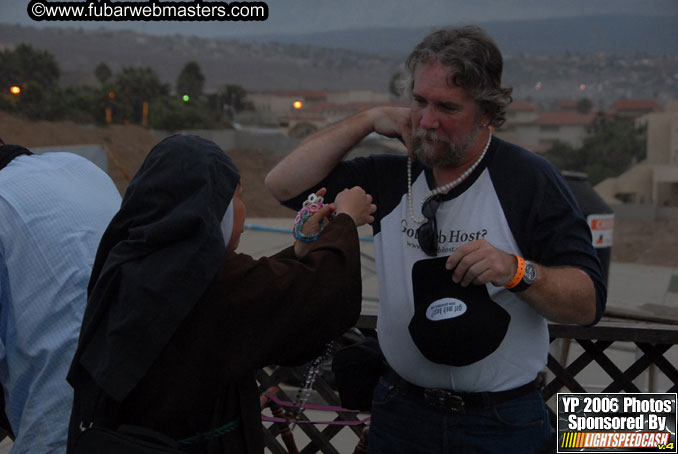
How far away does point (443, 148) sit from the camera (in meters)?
1.88

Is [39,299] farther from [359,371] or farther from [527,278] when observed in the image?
[527,278]

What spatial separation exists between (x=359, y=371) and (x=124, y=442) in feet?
2.67

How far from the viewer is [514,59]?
9212 cm

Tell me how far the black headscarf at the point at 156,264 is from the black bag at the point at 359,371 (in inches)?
28.9

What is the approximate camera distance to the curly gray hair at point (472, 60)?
1825 mm

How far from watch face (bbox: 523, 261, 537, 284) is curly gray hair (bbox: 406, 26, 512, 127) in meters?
0.44

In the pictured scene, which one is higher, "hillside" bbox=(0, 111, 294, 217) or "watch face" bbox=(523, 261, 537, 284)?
"watch face" bbox=(523, 261, 537, 284)

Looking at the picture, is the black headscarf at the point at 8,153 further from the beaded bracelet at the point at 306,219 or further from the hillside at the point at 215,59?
the hillside at the point at 215,59

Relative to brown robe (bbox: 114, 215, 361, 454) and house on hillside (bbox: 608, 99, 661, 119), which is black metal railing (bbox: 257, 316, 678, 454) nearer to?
brown robe (bbox: 114, 215, 361, 454)

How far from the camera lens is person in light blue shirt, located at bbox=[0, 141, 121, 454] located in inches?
83.0

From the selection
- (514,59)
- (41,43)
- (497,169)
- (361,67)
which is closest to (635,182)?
(497,169)

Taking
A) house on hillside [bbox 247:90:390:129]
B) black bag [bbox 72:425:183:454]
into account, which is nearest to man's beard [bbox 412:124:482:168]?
black bag [bbox 72:425:183:454]

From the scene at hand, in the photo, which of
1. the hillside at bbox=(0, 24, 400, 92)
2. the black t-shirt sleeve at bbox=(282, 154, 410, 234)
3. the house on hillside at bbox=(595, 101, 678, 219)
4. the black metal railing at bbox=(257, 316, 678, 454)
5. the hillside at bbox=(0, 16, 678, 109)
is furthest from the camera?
the hillside at bbox=(0, 24, 400, 92)

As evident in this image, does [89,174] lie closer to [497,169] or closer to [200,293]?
[200,293]
